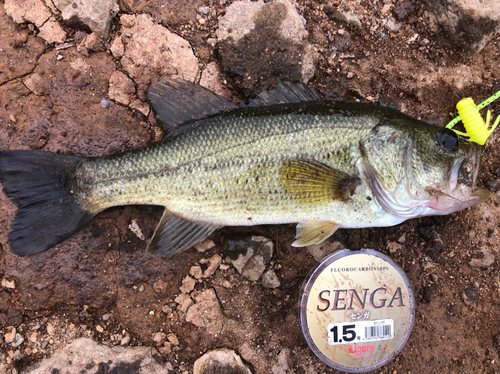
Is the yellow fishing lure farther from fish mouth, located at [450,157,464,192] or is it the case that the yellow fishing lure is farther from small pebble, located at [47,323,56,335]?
small pebble, located at [47,323,56,335]

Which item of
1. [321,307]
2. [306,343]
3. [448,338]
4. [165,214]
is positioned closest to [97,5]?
[165,214]

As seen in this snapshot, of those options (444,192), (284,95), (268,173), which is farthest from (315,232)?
(284,95)

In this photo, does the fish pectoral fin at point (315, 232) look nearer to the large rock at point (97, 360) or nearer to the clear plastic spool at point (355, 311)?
the clear plastic spool at point (355, 311)

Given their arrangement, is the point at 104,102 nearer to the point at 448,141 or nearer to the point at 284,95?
the point at 284,95

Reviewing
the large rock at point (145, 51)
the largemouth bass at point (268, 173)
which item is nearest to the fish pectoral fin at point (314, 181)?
the largemouth bass at point (268, 173)

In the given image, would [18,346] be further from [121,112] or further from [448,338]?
[448,338]

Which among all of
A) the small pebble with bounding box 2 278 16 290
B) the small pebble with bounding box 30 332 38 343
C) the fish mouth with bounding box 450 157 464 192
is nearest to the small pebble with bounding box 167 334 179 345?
the small pebble with bounding box 30 332 38 343
